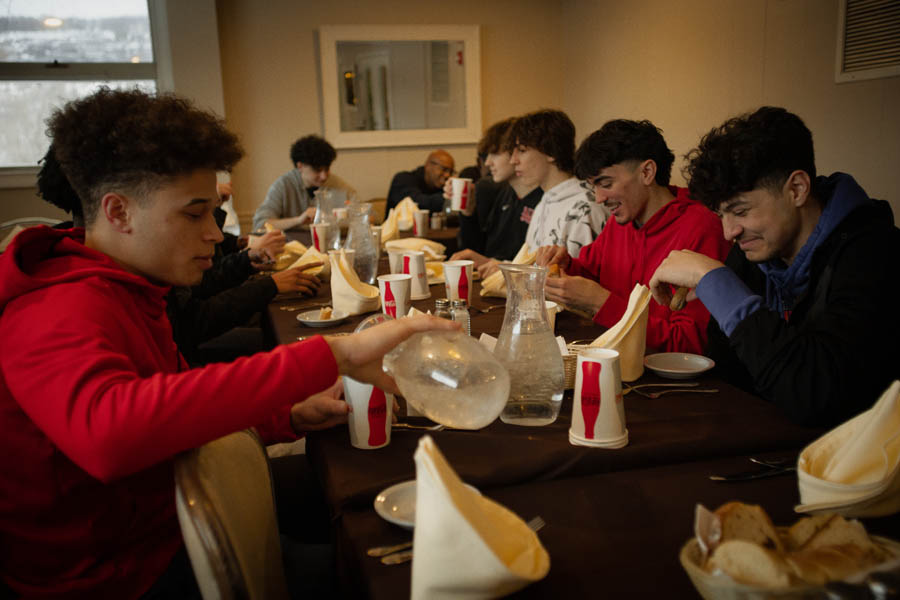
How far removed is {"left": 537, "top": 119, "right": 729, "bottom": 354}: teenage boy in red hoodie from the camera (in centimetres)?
196

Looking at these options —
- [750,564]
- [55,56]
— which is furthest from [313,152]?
[750,564]

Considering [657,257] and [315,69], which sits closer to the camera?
[657,257]

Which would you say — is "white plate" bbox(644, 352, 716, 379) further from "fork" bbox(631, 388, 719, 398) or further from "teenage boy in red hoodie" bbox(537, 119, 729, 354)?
"teenage boy in red hoodie" bbox(537, 119, 729, 354)

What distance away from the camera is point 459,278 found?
2.09 metres

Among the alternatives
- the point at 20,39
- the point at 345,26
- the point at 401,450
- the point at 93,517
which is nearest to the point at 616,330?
the point at 401,450

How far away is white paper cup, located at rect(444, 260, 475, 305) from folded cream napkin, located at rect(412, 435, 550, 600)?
4.50 ft

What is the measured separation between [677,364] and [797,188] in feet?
1.51

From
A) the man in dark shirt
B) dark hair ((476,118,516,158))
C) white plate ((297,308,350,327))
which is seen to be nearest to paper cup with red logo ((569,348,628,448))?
white plate ((297,308,350,327))

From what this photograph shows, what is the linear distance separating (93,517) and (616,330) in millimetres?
1015

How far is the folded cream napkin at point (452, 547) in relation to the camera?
672mm

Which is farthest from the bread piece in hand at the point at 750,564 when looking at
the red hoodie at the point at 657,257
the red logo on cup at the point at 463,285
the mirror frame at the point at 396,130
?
the mirror frame at the point at 396,130

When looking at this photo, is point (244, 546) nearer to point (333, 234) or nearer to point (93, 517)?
point (93, 517)

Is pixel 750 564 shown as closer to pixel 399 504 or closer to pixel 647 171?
pixel 399 504

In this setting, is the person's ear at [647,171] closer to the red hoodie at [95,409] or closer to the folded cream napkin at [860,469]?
the folded cream napkin at [860,469]
